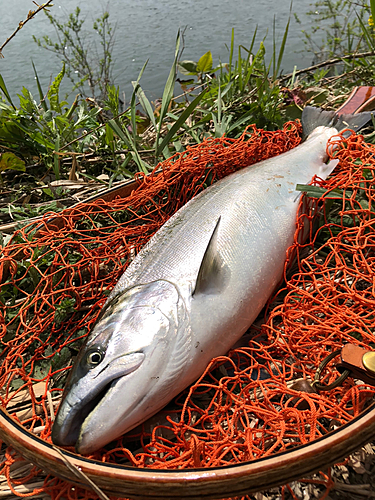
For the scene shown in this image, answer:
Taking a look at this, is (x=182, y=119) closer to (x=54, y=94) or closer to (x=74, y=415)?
(x=54, y=94)

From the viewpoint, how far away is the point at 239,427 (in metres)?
1.84

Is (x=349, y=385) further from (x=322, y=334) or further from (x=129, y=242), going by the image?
(x=129, y=242)

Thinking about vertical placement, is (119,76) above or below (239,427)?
above

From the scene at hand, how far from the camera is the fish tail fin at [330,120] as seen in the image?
9.68ft

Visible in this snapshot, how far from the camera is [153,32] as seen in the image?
10.5 metres

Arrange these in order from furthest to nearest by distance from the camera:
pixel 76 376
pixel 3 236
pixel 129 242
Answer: pixel 3 236
pixel 129 242
pixel 76 376

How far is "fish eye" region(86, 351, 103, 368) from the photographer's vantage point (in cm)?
160

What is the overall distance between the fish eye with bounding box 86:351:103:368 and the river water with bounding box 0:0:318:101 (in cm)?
675

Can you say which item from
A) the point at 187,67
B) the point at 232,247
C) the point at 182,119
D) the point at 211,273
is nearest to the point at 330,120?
the point at 182,119

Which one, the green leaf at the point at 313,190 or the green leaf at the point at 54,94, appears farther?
the green leaf at the point at 54,94

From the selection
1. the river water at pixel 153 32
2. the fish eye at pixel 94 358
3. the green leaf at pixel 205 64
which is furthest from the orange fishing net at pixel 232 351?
the river water at pixel 153 32

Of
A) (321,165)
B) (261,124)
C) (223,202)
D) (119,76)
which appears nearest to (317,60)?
(119,76)

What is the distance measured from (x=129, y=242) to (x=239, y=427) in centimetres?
132

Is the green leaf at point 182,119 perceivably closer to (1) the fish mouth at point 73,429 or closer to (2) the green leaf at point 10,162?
(2) the green leaf at point 10,162
